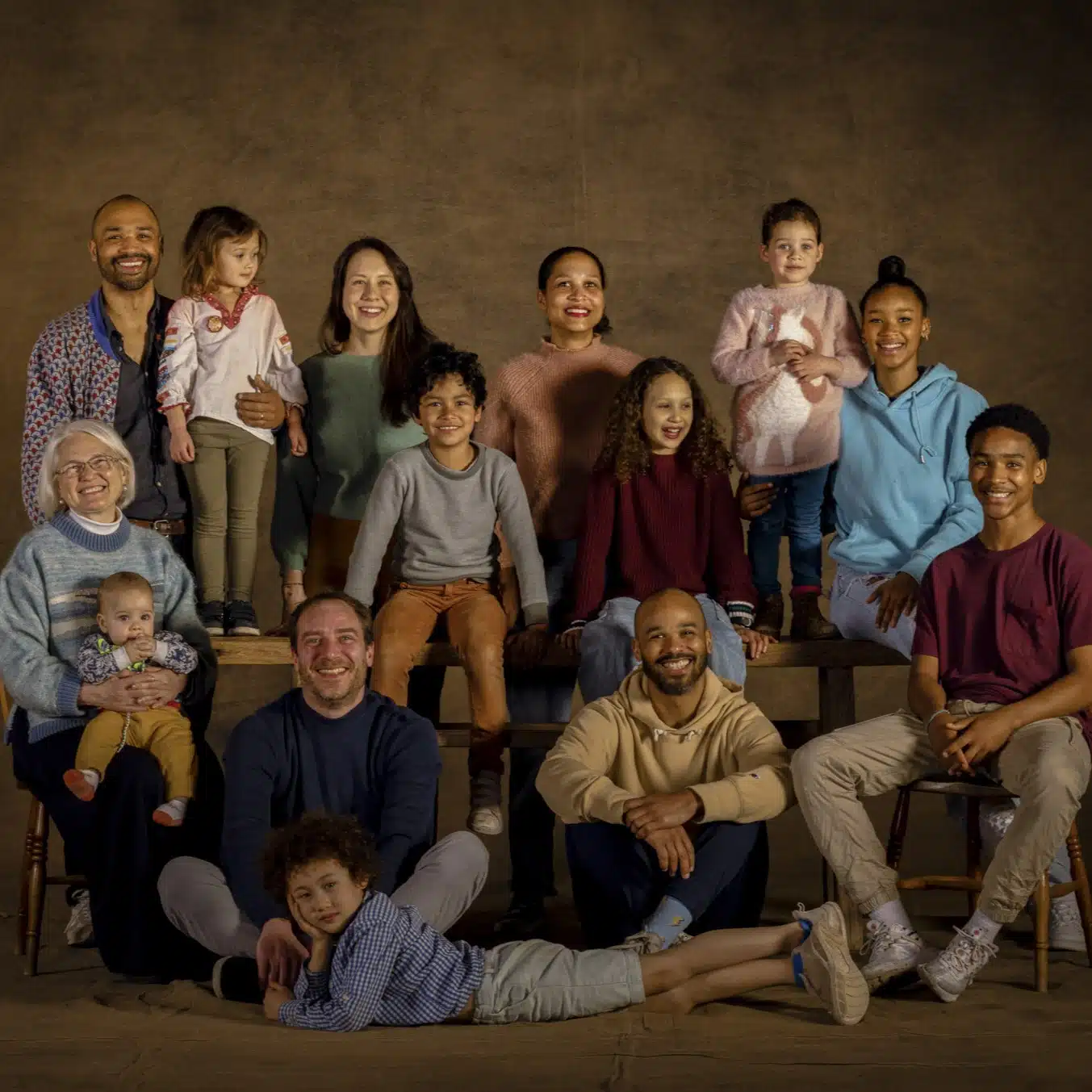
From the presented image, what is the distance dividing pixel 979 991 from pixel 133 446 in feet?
8.89

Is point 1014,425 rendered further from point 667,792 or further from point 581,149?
point 581,149

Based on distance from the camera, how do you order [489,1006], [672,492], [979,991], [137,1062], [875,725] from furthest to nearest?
[672,492] < [875,725] < [979,991] < [489,1006] < [137,1062]

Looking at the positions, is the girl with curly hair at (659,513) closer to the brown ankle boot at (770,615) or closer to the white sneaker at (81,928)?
the brown ankle boot at (770,615)

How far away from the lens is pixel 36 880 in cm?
471

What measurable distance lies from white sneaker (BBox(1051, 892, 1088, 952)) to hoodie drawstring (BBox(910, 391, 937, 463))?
1227 mm

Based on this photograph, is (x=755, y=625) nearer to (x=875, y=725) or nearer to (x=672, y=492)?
(x=672, y=492)

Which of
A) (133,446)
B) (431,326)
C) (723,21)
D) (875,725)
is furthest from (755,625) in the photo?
(723,21)

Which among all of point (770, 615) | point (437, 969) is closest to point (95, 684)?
point (437, 969)

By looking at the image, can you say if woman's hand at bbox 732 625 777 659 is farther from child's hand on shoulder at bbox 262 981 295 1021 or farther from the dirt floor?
child's hand on shoulder at bbox 262 981 295 1021

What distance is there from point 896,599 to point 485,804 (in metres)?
1.22

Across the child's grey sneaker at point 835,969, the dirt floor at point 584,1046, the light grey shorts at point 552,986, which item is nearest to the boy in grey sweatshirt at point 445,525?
the light grey shorts at point 552,986

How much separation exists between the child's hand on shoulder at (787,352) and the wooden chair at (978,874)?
1.26m

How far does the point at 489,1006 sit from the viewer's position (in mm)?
3895

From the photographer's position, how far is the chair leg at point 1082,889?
14.3 feet
